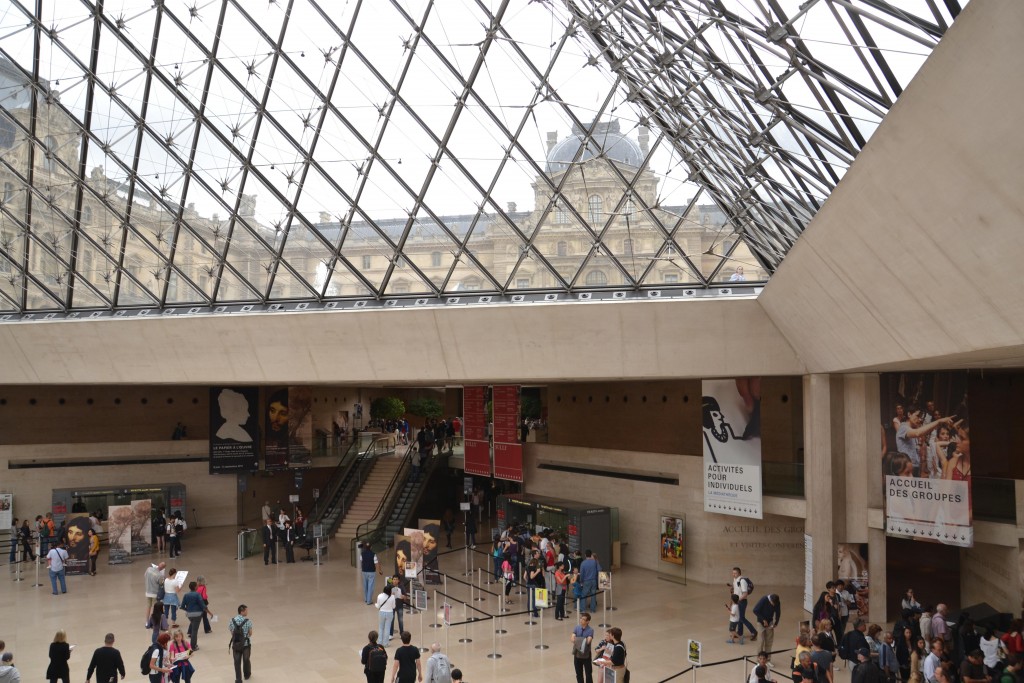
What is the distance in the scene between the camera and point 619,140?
20438mm

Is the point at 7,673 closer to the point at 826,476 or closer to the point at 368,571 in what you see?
the point at 368,571

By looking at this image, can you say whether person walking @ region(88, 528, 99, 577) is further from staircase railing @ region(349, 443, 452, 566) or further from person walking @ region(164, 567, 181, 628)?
person walking @ region(164, 567, 181, 628)

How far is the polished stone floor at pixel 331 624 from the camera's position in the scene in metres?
16.6

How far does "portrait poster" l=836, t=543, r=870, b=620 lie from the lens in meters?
19.5

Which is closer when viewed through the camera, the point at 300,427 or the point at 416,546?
the point at 416,546

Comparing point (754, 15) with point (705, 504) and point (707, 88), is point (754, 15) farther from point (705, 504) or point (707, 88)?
point (705, 504)

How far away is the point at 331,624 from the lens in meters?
20.1

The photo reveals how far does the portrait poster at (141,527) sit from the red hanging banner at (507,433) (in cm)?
1234

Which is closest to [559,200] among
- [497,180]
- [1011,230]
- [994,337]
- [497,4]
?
[497,180]

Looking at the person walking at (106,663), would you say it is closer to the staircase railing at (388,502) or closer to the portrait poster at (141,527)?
the staircase railing at (388,502)

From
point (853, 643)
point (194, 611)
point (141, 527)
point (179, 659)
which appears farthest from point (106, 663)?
point (141, 527)

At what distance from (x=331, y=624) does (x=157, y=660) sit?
6690 mm

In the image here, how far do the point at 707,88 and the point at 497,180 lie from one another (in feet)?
26.4

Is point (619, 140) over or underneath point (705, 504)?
over
